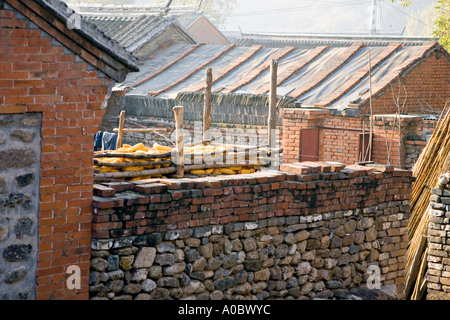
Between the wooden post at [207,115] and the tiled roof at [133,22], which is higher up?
the tiled roof at [133,22]

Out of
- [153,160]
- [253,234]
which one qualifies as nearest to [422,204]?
[253,234]

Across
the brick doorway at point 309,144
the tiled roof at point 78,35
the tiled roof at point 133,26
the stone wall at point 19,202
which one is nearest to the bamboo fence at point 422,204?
the brick doorway at point 309,144

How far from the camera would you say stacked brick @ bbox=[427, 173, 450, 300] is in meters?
9.77

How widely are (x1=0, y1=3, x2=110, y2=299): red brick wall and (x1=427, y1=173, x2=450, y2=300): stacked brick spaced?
5.32m

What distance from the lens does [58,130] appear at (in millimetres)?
6098

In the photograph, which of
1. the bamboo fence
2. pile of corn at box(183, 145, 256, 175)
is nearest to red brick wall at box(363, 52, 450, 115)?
the bamboo fence

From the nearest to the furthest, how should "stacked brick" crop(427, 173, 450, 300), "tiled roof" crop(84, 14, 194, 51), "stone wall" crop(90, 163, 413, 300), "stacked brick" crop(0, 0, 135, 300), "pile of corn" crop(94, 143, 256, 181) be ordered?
1. "stacked brick" crop(0, 0, 135, 300)
2. "stone wall" crop(90, 163, 413, 300)
3. "pile of corn" crop(94, 143, 256, 181)
4. "stacked brick" crop(427, 173, 450, 300)
5. "tiled roof" crop(84, 14, 194, 51)

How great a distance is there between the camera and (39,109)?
235 inches

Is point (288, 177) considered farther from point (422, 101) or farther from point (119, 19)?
point (119, 19)

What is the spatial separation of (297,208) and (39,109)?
9.96ft

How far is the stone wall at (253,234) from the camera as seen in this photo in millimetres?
6383

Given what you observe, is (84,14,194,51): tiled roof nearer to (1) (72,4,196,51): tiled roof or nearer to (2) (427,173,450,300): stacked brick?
(1) (72,4,196,51): tiled roof

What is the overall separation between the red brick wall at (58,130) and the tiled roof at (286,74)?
9298 millimetres

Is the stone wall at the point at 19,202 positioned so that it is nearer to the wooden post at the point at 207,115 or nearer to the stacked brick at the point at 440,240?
the wooden post at the point at 207,115
